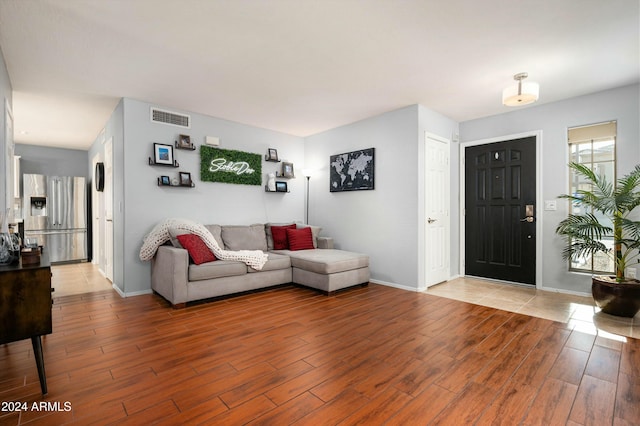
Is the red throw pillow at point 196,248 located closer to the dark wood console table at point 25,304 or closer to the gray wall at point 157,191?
the gray wall at point 157,191

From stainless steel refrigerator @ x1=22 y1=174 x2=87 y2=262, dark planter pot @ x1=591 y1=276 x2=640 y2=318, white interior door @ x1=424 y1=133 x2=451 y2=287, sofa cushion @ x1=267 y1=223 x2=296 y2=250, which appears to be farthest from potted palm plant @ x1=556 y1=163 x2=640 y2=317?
stainless steel refrigerator @ x1=22 y1=174 x2=87 y2=262

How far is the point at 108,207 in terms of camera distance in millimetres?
4934

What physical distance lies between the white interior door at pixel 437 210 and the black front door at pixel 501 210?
18.6 inches

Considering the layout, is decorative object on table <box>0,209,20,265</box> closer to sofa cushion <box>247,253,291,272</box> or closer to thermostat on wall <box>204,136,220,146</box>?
sofa cushion <box>247,253,291,272</box>

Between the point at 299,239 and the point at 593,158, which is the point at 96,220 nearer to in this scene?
the point at 299,239

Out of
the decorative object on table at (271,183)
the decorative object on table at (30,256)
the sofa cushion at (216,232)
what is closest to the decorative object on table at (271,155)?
the decorative object on table at (271,183)

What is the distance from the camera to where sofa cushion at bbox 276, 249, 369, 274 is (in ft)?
13.2

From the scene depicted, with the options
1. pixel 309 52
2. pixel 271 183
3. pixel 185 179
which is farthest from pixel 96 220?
pixel 309 52

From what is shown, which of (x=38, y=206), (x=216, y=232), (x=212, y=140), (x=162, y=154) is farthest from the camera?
(x=38, y=206)

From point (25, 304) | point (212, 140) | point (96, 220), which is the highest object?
point (212, 140)

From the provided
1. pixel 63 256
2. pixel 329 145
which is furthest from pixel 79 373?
pixel 63 256

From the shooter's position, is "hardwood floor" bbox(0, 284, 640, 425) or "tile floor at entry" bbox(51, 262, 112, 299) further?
"tile floor at entry" bbox(51, 262, 112, 299)

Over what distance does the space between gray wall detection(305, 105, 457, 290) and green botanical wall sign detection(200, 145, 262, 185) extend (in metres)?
1.31

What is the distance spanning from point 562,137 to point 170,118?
534 centimetres
